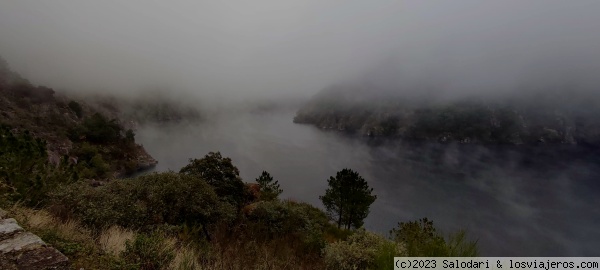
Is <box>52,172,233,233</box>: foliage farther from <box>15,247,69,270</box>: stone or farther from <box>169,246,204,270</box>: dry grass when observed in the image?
<box>15,247,69,270</box>: stone

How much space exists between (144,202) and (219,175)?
27.7m

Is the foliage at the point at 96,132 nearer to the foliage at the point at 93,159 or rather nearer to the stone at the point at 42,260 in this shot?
the foliage at the point at 93,159

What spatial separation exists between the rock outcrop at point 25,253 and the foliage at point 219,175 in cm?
3955

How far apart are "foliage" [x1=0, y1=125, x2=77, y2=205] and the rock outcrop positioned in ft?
31.2

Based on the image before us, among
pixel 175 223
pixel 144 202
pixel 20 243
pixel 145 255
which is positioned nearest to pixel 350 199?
pixel 175 223

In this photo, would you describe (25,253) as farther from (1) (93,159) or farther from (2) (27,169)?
(1) (93,159)

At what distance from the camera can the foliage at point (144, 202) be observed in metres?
12.5

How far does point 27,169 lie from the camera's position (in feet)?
56.9

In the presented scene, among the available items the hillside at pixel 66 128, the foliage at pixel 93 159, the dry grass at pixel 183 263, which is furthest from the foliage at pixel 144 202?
the hillside at pixel 66 128

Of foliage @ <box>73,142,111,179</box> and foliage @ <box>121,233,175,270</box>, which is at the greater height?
foliage @ <box>73,142,111,179</box>

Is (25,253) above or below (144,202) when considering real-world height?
above

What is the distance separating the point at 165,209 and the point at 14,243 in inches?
620

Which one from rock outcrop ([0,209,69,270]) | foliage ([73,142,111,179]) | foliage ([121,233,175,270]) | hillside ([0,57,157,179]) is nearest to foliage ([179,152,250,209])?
foliage ([121,233,175,270])

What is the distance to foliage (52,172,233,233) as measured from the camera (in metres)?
12.5
